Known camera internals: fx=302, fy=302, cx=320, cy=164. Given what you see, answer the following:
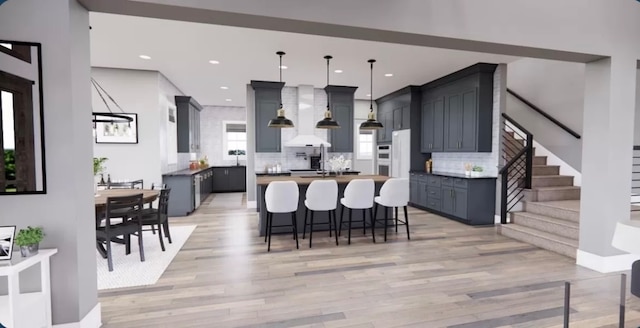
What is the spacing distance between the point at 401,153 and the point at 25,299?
6905 millimetres

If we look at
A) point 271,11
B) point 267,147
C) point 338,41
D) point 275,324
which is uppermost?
point 338,41

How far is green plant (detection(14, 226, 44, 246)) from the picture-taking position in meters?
1.81

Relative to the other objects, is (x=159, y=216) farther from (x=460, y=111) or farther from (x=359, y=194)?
(x=460, y=111)

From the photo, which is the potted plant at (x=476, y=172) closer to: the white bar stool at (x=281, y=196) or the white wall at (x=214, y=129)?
the white bar stool at (x=281, y=196)

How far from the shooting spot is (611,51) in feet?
10.8

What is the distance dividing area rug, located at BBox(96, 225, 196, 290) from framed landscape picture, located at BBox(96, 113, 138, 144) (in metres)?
2.08

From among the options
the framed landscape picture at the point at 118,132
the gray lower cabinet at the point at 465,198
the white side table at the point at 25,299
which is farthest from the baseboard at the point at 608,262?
the framed landscape picture at the point at 118,132

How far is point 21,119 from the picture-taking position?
75.8 inches

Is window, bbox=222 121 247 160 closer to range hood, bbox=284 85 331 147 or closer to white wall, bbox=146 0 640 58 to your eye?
range hood, bbox=284 85 331 147

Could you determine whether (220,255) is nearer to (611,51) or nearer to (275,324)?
(275,324)

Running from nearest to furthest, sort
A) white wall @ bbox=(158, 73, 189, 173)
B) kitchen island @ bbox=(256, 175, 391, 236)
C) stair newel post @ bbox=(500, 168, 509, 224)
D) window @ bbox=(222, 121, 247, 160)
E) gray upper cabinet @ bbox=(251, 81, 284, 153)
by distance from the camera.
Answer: kitchen island @ bbox=(256, 175, 391, 236)
stair newel post @ bbox=(500, 168, 509, 224)
white wall @ bbox=(158, 73, 189, 173)
gray upper cabinet @ bbox=(251, 81, 284, 153)
window @ bbox=(222, 121, 247, 160)

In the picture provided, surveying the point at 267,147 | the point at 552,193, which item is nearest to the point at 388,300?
the point at 552,193

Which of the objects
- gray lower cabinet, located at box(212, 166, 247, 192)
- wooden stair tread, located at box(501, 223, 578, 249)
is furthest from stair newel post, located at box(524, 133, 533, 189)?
gray lower cabinet, located at box(212, 166, 247, 192)

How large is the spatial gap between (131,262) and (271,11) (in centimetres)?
330
